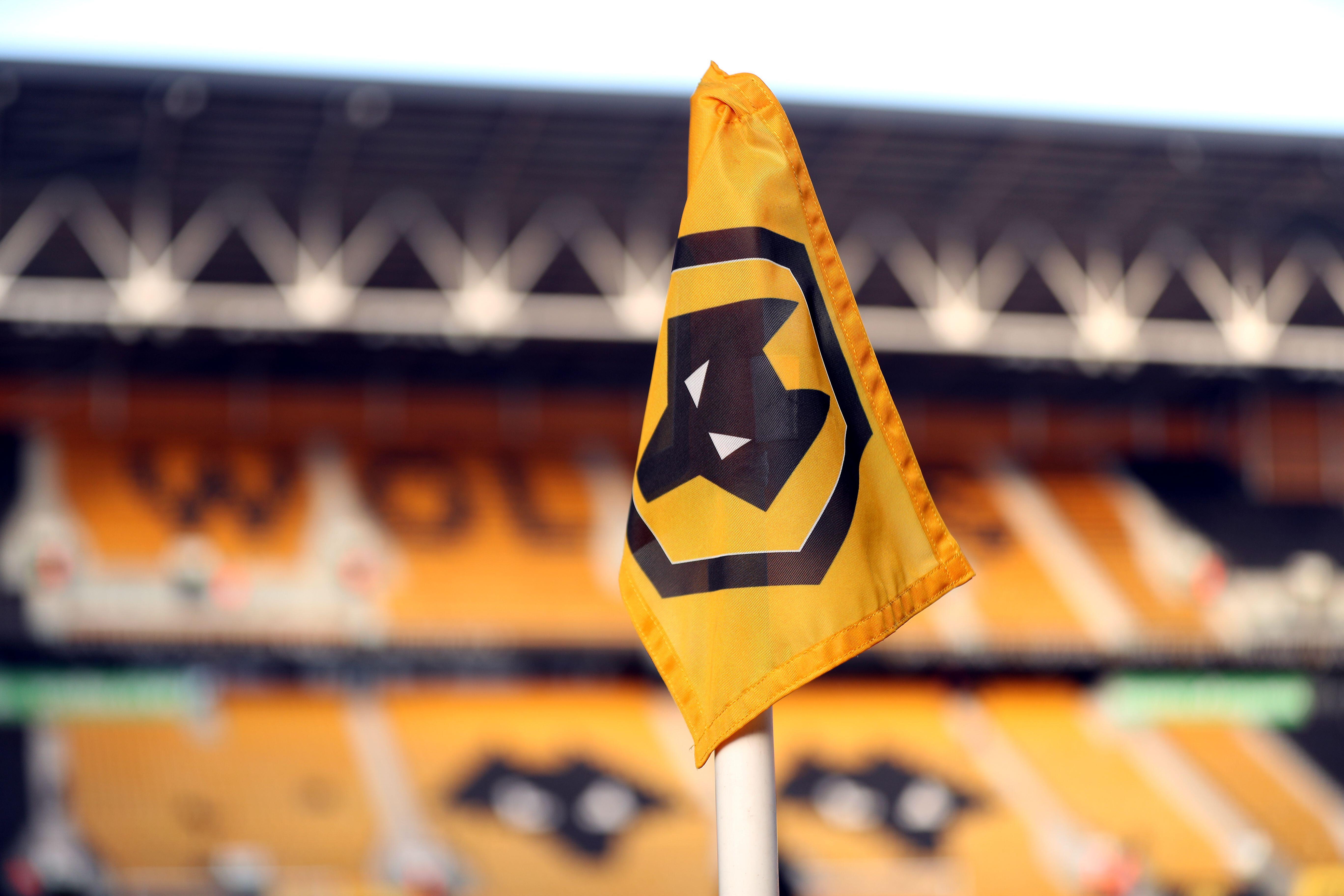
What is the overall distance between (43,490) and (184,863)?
7.37 metres

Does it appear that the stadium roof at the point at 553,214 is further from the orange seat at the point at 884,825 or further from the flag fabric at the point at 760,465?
the flag fabric at the point at 760,465

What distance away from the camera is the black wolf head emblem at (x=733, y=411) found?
242 centimetres

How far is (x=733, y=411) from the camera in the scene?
96.5 inches

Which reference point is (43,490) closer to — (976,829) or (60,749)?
(60,749)

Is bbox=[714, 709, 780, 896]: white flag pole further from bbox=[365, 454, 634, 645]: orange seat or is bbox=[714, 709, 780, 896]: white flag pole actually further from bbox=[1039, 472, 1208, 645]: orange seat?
bbox=[1039, 472, 1208, 645]: orange seat

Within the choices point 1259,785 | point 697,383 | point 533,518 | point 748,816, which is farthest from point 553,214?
point 748,816

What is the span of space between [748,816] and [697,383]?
0.77 metres

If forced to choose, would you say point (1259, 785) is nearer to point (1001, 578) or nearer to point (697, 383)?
point (1001, 578)

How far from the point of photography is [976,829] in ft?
59.4

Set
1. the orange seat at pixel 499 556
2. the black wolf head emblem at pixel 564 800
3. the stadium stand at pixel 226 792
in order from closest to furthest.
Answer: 1. the stadium stand at pixel 226 792
2. the black wolf head emblem at pixel 564 800
3. the orange seat at pixel 499 556

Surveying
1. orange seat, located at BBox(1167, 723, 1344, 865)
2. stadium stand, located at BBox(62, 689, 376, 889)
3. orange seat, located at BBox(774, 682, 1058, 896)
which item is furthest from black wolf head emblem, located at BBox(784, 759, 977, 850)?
stadium stand, located at BBox(62, 689, 376, 889)

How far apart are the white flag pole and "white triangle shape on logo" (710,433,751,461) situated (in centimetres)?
46

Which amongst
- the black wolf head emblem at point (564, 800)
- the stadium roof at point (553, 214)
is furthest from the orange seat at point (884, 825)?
the stadium roof at point (553, 214)

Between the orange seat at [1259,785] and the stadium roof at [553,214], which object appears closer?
the stadium roof at [553,214]
